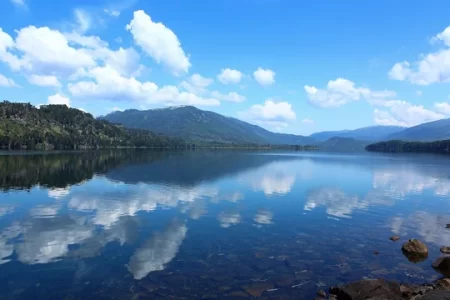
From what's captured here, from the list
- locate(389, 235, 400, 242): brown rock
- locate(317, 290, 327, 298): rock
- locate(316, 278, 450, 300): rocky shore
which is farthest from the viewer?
locate(389, 235, 400, 242): brown rock

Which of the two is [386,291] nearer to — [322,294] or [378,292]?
[378,292]

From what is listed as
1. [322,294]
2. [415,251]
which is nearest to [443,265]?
[415,251]

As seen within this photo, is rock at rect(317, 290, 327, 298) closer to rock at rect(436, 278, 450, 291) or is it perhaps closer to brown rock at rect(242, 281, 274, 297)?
brown rock at rect(242, 281, 274, 297)

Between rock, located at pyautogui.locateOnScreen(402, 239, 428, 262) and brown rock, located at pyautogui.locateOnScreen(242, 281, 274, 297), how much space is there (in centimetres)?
1901

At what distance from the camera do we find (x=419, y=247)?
39.1 metres

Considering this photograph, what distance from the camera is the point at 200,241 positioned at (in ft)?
136

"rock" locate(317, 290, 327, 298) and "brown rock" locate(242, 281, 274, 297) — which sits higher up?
"rock" locate(317, 290, 327, 298)

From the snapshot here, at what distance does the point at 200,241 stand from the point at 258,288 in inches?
558

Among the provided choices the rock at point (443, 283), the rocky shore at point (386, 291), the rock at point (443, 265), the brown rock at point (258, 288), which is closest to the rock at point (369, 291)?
the rocky shore at point (386, 291)

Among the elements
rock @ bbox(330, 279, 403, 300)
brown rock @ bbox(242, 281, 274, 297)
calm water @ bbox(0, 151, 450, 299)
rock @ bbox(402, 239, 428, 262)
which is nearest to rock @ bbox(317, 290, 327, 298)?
rock @ bbox(330, 279, 403, 300)

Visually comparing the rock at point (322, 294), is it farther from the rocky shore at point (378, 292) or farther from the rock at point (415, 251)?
the rock at point (415, 251)

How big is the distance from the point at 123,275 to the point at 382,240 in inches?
1321

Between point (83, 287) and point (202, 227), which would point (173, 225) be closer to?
point (202, 227)

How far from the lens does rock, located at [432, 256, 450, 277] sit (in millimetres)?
33478
